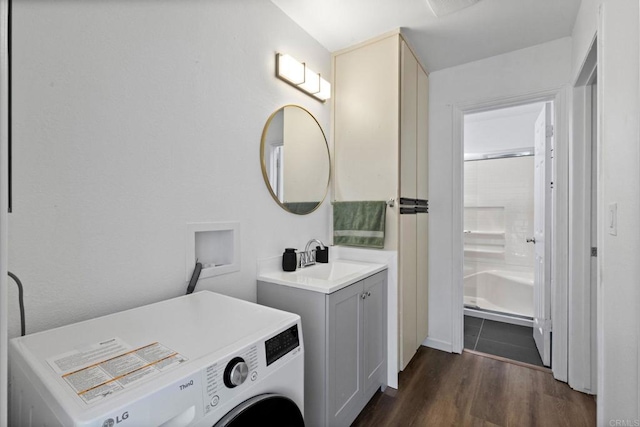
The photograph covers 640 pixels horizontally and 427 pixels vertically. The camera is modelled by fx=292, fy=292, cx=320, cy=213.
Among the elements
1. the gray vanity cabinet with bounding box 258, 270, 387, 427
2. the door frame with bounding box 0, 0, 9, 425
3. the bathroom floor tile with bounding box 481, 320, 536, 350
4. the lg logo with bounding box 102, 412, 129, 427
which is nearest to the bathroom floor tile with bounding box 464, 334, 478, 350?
the bathroom floor tile with bounding box 481, 320, 536, 350

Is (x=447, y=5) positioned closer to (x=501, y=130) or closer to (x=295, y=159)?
(x=295, y=159)

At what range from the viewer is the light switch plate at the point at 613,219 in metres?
1.05

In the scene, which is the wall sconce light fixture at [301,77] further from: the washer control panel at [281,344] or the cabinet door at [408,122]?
the washer control panel at [281,344]

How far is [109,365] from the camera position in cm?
68

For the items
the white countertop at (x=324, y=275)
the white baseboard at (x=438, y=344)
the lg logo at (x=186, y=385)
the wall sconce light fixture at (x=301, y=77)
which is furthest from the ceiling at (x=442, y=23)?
the white baseboard at (x=438, y=344)

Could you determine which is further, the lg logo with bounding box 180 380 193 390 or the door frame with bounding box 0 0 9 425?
the lg logo with bounding box 180 380 193 390

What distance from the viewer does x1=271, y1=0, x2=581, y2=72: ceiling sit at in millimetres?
1775

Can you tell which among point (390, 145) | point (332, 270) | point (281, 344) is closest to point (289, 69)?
point (390, 145)

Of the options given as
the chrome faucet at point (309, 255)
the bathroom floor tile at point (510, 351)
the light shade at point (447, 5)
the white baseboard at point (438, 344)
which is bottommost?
the bathroom floor tile at point (510, 351)

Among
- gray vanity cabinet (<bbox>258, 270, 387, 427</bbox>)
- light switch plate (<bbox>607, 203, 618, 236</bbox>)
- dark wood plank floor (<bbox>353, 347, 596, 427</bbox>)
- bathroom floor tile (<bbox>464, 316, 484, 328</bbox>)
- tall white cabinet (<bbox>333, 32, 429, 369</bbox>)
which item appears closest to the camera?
light switch plate (<bbox>607, 203, 618, 236</bbox>)

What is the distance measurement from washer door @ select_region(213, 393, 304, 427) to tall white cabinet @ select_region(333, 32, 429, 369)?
1.28m

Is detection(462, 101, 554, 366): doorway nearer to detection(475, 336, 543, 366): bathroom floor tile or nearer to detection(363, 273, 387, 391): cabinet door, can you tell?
detection(475, 336, 543, 366): bathroom floor tile

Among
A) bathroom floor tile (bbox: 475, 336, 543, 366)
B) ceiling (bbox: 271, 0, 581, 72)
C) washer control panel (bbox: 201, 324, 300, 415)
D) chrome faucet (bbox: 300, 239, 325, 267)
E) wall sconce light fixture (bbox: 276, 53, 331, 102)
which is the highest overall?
Answer: ceiling (bbox: 271, 0, 581, 72)

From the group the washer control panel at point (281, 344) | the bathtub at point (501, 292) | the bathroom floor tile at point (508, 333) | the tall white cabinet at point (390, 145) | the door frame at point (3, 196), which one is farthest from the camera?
the bathtub at point (501, 292)
